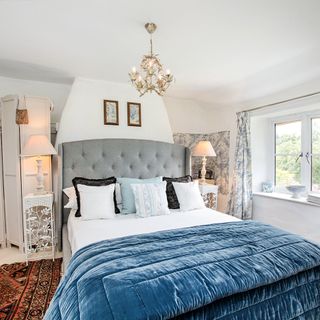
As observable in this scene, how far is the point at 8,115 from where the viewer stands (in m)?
3.02

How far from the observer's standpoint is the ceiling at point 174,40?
1756mm

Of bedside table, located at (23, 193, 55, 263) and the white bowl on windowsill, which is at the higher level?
the white bowl on windowsill

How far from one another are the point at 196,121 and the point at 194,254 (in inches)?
133

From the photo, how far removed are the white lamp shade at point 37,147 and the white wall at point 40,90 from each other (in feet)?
2.42

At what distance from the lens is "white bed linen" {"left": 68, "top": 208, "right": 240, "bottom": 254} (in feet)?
Answer: 6.56

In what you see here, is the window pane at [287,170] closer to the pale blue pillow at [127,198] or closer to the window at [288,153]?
the window at [288,153]

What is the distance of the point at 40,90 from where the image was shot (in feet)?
11.2

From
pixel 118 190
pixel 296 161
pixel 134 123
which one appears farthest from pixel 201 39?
pixel 296 161

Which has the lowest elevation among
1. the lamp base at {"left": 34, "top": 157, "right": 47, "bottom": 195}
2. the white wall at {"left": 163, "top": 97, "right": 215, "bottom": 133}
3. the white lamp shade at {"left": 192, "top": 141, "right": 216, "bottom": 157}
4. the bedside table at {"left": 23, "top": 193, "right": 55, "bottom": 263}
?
the bedside table at {"left": 23, "top": 193, "right": 55, "bottom": 263}

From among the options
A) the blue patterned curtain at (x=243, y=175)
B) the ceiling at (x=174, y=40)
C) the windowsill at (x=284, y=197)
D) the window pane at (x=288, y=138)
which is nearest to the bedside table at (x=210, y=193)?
the blue patterned curtain at (x=243, y=175)

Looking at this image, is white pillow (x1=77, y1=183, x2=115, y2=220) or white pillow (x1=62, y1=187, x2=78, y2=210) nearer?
white pillow (x1=77, y1=183, x2=115, y2=220)

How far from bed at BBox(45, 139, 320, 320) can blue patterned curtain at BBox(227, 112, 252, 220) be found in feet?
5.99

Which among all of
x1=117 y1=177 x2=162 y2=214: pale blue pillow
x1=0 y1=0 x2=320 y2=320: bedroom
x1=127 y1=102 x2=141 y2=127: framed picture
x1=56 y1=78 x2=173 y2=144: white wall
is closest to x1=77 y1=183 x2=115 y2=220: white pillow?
x1=0 y1=0 x2=320 y2=320: bedroom

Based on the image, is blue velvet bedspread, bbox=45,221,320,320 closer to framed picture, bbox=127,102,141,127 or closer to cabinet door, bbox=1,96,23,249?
cabinet door, bbox=1,96,23,249
